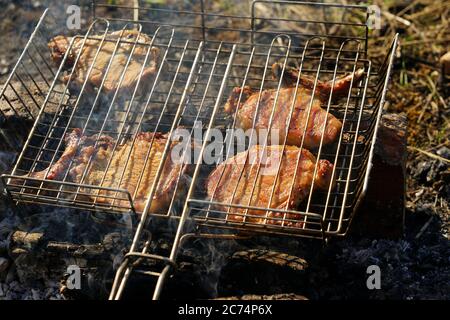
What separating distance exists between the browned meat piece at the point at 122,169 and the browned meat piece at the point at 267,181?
0.94ft

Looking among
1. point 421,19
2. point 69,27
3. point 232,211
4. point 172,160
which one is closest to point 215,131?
point 172,160

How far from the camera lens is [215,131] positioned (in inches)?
184

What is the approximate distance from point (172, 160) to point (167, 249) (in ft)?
2.05

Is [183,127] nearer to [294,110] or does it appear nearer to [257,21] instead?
[294,110]

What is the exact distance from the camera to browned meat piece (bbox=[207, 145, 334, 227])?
405 centimetres

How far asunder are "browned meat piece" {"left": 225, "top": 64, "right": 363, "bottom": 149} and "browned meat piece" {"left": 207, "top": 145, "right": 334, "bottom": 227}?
0.18 metres

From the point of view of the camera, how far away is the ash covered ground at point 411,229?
435cm

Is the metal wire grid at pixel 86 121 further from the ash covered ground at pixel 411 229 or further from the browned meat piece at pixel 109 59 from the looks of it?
the ash covered ground at pixel 411 229

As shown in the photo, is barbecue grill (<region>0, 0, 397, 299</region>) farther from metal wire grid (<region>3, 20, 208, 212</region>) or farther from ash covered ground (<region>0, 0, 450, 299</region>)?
ash covered ground (<region>0, 0, 450, 299</region>)

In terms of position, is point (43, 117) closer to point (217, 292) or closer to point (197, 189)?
point (197, 189)

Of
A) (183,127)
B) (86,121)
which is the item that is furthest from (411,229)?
(86,121)

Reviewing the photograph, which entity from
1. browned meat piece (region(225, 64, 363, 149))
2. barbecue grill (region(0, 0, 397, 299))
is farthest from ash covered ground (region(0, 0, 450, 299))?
browned meat piece (region(225, 64, 363, 149))

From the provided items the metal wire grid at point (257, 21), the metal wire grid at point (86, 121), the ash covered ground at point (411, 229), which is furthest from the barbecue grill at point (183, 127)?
the metal wire grid at point (257, 21)

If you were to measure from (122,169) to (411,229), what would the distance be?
7.54 ft
